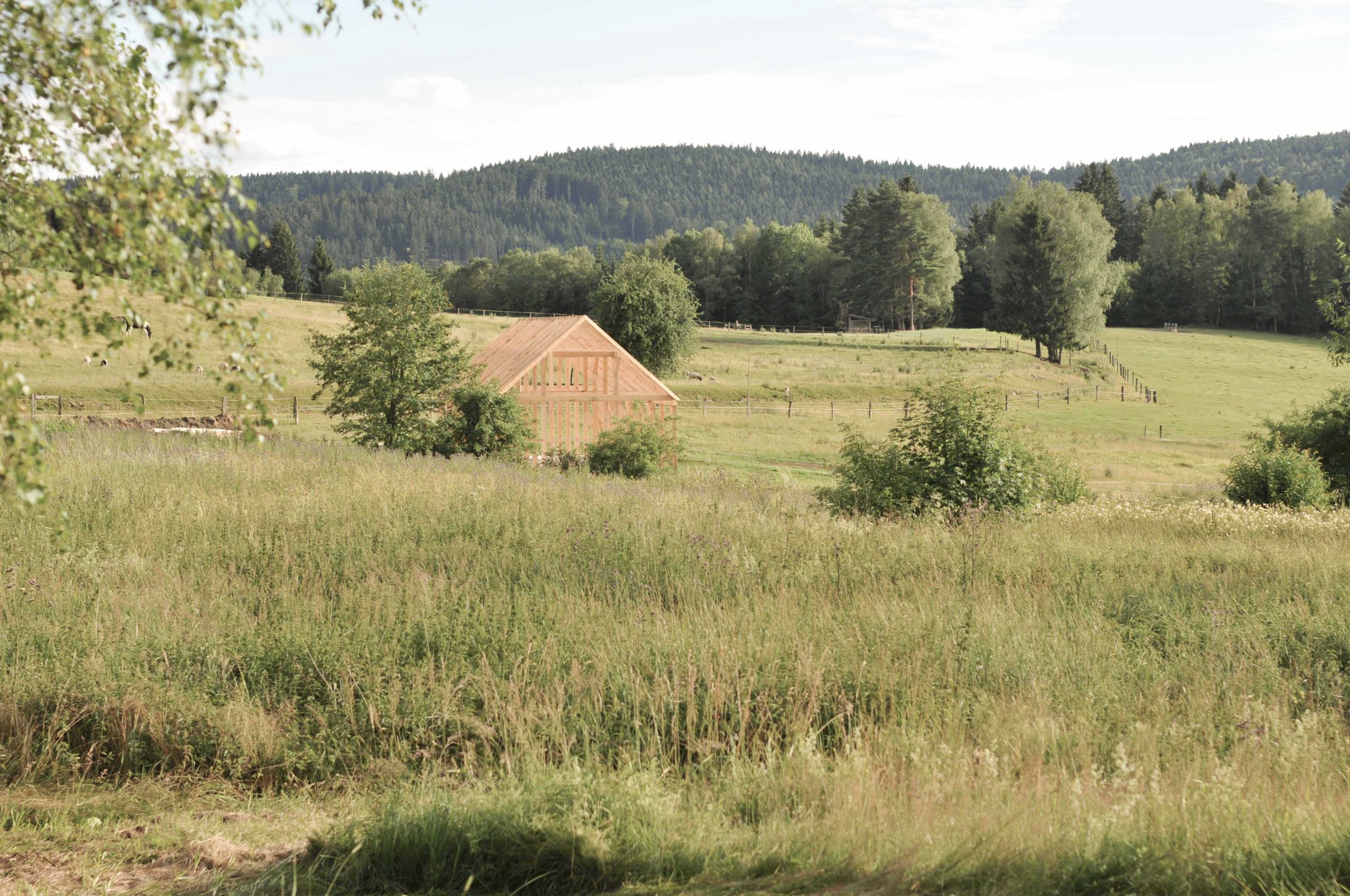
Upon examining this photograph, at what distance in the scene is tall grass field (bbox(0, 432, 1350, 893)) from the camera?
3.83 meters

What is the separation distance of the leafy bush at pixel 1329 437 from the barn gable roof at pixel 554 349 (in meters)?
18.4

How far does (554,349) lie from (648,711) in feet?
95.4

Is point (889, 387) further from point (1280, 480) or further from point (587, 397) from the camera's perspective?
point (1280, 480)

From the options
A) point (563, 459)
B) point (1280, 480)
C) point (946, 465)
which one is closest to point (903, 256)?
point (563, 459)

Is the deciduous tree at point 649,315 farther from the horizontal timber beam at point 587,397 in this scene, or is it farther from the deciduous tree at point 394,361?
the deciduous tree at point 394,361

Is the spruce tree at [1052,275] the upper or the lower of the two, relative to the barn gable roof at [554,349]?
upper

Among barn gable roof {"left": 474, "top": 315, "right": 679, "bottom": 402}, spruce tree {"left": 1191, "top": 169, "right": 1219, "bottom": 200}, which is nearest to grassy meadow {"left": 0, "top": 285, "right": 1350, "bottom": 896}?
barn gable roof {"left": 474, "top": 315, "right": 679, "bottom": 402}

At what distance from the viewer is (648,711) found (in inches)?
211

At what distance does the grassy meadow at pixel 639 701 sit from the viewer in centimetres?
384

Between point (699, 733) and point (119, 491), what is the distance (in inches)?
291

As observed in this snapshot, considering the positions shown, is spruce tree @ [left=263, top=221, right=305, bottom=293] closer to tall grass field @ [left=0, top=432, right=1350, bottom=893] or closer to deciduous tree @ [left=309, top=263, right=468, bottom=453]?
deciduous tree @ [left=309, top=263, right=468, bottom=453]

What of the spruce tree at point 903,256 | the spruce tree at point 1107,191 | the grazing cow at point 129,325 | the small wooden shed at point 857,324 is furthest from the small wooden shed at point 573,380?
the spruce tree at point 1107,191

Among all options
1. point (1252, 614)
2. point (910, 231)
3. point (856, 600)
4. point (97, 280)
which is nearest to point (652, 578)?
point (856, 600)

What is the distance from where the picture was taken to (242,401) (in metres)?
3.65
